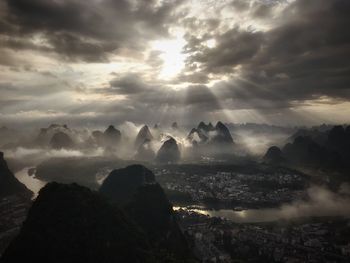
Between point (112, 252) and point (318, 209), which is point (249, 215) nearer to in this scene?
point (318, 209)

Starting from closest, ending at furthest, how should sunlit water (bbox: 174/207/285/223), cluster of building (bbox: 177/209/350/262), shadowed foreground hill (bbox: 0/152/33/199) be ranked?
cluster of building (bbox: 177/209/350/262), sunlit water (bbox: 174/207/285/223), shadowed foreground hill (bbox: 0/152/33/199)

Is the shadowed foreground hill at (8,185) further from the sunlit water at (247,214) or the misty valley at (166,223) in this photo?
the sunlit water at (247,214)

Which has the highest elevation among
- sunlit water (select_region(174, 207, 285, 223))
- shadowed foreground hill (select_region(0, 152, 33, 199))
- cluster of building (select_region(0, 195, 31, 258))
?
shadowed foreground hill (select_region(0, 152, 33, 199))

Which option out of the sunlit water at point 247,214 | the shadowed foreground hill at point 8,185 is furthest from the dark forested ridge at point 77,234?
the shadowed foreground hill at point 8,185

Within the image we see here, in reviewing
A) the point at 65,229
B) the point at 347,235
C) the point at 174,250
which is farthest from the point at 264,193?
Result: the point at 65,229

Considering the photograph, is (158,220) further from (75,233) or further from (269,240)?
(269,240)

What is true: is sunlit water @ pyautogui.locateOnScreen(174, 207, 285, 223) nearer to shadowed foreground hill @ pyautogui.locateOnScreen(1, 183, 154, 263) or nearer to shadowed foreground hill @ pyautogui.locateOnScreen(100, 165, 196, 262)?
shadowed foreground hill @ pyautogui.locateOnScreen(100, 165, 196, 262)

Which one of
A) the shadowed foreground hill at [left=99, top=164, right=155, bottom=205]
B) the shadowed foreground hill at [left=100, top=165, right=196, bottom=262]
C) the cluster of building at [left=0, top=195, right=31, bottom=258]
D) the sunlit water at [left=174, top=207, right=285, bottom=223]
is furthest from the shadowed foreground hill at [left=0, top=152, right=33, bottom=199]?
the shadowed foreground hill at [left=100, top=165, right=196, bottom=262]
